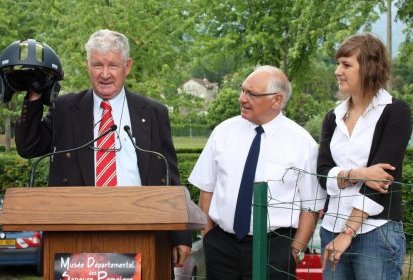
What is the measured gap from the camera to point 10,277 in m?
13.8

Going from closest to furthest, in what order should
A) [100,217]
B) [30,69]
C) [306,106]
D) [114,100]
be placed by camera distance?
1. [100,217]
2. [30,69]
3. [114,100]
4. [306,106]

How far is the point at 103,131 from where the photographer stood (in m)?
4.83

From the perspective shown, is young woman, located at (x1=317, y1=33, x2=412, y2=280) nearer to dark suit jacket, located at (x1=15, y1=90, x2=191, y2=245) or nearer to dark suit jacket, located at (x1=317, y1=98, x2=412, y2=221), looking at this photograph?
dark suit jacket, located at (x1=317, y1=98, x2=412, y2=221)

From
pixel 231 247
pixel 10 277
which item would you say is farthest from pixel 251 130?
pixel 10 277

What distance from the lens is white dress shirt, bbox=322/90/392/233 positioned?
4402mm

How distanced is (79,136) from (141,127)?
34 centimetres

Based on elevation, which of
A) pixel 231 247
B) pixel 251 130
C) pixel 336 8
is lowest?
pixel 231 247

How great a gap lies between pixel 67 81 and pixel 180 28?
3.32 metres

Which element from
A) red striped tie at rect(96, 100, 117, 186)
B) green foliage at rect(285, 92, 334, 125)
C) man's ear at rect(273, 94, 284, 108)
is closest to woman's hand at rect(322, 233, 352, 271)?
man's ear at rect(273, 94, 284, 108)

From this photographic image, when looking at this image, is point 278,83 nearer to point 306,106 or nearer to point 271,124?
point 271,124

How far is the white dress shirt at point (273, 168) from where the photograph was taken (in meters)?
4.95

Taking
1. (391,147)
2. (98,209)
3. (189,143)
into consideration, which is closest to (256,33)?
(391,147)

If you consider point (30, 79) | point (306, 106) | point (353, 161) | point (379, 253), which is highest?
point (30, 79)

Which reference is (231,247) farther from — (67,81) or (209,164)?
(67,81)
